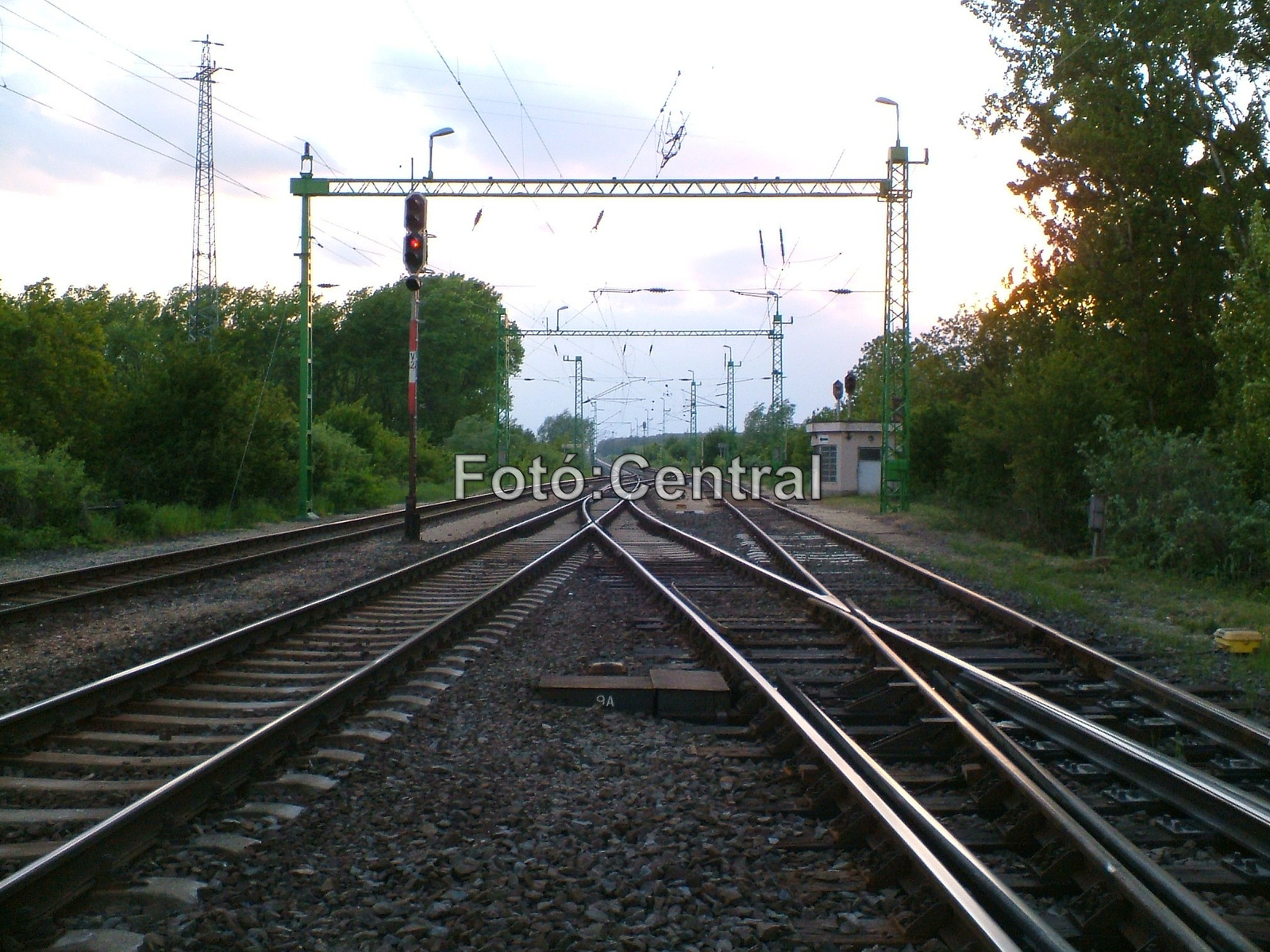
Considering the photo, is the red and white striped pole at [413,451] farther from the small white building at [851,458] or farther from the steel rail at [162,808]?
the small white building at [851,458]

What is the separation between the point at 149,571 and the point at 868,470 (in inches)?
1131

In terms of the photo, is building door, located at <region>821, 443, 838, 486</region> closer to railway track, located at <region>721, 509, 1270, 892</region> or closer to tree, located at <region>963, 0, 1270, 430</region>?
tree, located at <region>963, 0, 1270, 430</region>

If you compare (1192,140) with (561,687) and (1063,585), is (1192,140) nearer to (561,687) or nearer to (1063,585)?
(1063,585)

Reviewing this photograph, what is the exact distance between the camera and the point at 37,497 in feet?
61.3

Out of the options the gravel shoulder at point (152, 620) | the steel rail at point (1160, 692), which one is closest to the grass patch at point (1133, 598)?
the steel rail at point (1160, 692)

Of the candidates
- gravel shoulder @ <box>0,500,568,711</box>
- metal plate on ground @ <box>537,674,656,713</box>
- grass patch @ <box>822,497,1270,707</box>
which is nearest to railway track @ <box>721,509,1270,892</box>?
grass patch @ <box>822,497,1270,707</box>

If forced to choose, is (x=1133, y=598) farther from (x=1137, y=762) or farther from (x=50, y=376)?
(x=50, y=376)

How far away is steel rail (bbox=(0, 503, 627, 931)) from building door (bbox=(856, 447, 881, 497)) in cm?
3259

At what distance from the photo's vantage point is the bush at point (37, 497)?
18.0 m

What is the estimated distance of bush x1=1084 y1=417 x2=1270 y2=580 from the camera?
14688 mm

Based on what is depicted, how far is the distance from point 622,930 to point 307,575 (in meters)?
12.1

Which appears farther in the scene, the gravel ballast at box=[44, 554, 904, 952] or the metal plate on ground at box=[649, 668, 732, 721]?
the metal plate on ground at box=[649, 668, 732, 721]

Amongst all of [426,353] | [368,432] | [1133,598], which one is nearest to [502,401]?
[368,432]

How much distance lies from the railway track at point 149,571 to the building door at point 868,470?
20.7 m
